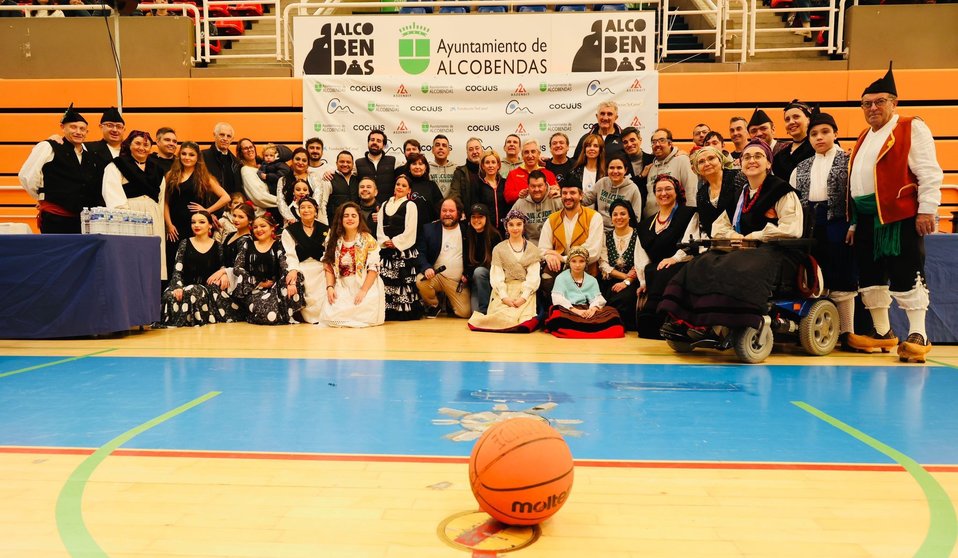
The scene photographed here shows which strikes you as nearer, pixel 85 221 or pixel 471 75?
pixel 85 221

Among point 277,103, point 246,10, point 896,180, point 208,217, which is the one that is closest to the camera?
point 896,180

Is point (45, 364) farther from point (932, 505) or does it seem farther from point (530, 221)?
point (932, 505)

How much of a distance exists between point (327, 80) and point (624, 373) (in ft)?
19.2

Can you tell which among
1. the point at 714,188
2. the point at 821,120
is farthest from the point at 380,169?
the point at 821,120

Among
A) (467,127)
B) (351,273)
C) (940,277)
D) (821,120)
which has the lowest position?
(351,273)

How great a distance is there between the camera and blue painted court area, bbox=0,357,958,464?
2855mm

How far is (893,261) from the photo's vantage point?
15.9ft

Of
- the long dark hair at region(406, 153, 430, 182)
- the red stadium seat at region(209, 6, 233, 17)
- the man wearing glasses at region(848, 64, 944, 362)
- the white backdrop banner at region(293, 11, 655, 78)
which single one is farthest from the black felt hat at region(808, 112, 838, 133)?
the red stadium seat at region(209, 6, 233, 17)

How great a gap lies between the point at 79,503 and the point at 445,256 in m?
5.17

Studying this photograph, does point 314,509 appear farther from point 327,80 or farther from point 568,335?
point 327,80

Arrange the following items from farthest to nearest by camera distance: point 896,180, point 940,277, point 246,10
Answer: point 246,10 → point 940,277 → point 896,180

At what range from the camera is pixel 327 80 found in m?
8.47

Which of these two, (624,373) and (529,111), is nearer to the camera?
(624,373)

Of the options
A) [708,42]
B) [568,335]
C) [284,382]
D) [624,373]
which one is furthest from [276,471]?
[708,42]
